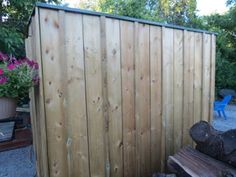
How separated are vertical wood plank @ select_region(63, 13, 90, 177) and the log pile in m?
0.86

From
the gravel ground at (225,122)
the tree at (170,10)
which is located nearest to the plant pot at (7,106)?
the gravel ground at (225,122)

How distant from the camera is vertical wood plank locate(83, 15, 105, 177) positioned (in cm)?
166

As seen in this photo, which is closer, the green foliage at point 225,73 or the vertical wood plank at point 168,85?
the vertical wood plank at point 168,85

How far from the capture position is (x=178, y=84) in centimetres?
231

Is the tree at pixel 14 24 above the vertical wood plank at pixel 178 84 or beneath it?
above

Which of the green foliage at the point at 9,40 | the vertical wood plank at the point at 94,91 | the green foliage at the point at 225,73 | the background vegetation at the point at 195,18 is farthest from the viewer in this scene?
the green foliage at the point at 225,73

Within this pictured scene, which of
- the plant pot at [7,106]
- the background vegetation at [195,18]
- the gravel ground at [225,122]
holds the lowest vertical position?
the gravel ground at [225,122]

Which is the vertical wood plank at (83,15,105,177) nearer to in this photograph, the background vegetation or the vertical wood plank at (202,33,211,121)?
the vertical wood plank at (202,33,211,121)

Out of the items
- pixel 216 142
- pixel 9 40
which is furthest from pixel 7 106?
pixel 9 40

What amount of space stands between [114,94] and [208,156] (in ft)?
3.45

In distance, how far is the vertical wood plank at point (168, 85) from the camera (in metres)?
2.16

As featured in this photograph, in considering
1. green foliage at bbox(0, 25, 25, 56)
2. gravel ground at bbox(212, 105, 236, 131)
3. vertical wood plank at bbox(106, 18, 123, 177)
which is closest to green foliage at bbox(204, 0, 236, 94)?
gravel ground at bbox(212, 105, 236, 131)

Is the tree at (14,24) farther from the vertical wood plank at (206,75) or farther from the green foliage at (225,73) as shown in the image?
the green foliage at (225,73)

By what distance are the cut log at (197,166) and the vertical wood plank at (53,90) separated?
3.25 ft
